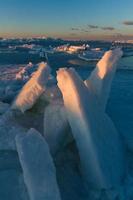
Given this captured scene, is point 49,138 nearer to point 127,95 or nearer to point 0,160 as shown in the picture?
point 0,160

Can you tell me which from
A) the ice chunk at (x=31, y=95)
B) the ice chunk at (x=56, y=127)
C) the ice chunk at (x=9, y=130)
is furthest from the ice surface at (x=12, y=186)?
the ice chunk at (x=31, y=95)

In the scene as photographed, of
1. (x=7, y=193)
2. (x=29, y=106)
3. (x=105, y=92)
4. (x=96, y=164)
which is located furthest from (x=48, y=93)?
(x=7, y=193)

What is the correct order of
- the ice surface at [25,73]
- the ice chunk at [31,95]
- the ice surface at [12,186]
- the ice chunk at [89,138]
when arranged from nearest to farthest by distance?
1. the ice surface at [12,186]
2. the ice chunk at [89,138]
3. the ice chunk at [31,95]
4. the ice surface at [25,73]

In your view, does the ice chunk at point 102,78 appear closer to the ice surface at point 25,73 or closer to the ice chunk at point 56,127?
the ice chunk at point 56,127

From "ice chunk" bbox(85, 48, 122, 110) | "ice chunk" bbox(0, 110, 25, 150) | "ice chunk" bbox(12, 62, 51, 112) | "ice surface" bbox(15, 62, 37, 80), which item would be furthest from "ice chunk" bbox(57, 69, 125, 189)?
"ice surface" bbox(15, 62, 37, 80)

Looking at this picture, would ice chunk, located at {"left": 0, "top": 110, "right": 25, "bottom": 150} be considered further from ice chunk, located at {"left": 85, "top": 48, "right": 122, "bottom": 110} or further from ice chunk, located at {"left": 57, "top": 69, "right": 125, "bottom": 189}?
ice chunk, located at {"left": 85, "top": 48, "right": 122, "bottom": 110}

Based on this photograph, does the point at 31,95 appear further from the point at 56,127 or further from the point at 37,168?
the point at 37,168
